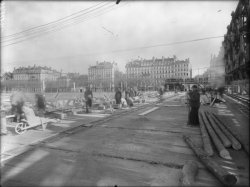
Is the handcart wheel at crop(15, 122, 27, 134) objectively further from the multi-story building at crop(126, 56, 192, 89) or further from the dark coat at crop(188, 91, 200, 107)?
the multi-story building at crop(126, 56, 192, 89)

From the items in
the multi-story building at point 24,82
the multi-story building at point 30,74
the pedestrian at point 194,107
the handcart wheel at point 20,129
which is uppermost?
the multi-story building at point 30,74

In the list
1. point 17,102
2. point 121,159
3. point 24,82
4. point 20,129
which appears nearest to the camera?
point 121,159

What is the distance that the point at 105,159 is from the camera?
4508mm

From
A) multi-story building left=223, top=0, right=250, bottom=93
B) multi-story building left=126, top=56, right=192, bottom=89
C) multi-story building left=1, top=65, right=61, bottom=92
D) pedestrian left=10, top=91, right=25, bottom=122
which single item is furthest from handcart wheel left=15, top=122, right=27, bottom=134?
multi-story building left=126, top=56, right=192, bottom=89

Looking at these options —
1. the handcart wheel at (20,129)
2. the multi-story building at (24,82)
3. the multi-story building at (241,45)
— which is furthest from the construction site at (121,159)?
the multi-story building at (241,45)

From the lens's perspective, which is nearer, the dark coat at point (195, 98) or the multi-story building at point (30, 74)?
the dark coat at point (195, 98)

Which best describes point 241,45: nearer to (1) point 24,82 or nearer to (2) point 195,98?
(2) point 195,98

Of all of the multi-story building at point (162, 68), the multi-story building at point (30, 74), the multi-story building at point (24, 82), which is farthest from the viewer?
the multi-story building at point (162, 68)

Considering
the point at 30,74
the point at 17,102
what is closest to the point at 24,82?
the point at 30,74

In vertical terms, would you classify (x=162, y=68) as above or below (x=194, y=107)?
above

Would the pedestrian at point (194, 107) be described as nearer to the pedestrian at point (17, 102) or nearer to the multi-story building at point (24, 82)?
the multi-story building at point (24, 82)

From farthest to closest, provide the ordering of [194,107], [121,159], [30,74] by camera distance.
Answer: [30,74] → [194,107] → [121,159]

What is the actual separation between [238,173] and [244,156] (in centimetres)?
105

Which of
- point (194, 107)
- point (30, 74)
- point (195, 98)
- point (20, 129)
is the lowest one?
point (20, 129)
